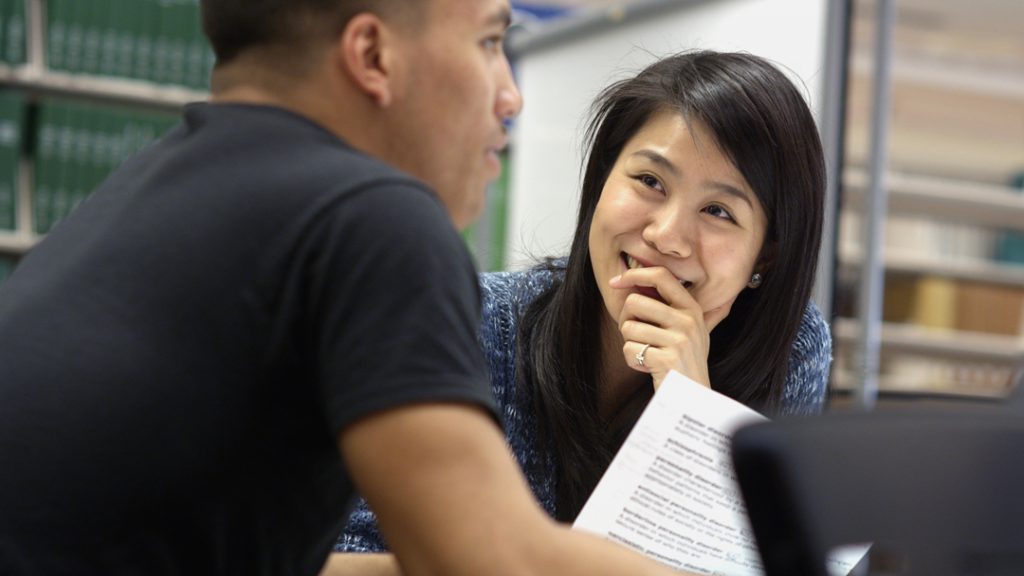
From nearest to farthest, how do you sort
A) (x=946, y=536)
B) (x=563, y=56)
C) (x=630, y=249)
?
(x=946, y=536), (x=630, y=249), (x=563, y=56)

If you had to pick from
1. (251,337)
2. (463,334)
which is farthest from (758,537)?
(251,337)

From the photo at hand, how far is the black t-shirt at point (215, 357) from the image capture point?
0.74 metres

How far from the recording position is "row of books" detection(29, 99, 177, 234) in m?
3.67

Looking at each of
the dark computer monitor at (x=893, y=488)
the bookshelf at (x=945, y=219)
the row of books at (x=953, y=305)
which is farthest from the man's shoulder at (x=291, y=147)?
the row of books at (x=953, y=305)

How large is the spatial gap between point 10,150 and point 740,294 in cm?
258

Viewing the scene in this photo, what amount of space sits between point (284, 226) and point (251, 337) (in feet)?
0.23

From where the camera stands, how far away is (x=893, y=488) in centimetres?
68

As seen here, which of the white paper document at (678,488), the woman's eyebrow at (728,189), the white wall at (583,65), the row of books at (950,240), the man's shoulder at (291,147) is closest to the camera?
the man's shoulder at (291,147)

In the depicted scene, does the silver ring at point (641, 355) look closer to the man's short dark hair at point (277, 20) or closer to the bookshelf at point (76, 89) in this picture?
the man's short dark hair at point (277, 20)

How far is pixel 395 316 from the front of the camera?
2.37ft

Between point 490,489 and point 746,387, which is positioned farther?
point 746,387

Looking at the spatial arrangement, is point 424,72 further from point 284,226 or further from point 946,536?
point 946,536

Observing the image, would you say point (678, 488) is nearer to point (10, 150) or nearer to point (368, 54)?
point (368, 54)

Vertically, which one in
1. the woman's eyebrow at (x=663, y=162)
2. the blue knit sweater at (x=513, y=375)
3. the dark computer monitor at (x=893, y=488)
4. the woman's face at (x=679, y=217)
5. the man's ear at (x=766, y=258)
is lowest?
the blue knit sweater at (x=513, y=375)
